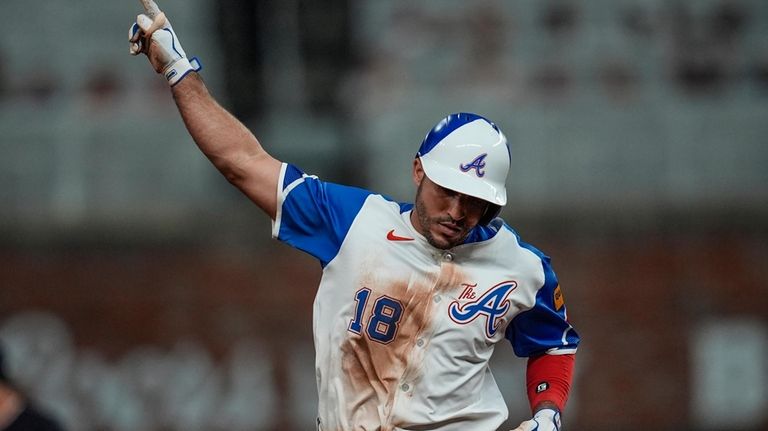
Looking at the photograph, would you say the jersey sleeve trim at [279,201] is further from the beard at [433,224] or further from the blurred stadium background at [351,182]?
the blurred stadium background at [351,182]

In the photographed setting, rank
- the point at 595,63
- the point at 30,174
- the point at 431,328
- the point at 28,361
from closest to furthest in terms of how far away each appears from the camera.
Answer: the point at 431,328, the point at 28,361, the point at 30,174, the point at 595,63

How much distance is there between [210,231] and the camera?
11039 millimetres

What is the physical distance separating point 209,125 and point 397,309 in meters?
0.96

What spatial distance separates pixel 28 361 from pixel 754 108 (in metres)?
6.67

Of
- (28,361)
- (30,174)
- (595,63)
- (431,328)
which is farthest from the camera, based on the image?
(595,63)

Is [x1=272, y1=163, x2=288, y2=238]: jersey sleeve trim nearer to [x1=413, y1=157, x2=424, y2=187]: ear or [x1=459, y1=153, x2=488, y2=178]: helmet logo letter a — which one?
[x1=413, y1=157, x2=424, y2=187]: ear

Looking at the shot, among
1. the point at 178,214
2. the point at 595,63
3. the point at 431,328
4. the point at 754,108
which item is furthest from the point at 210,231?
the point at 431,328

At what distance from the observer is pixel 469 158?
4.86 m

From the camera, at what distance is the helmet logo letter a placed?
4852 mm

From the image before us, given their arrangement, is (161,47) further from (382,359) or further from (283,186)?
(382,359)

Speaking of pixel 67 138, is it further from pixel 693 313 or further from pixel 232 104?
pixel 693 313

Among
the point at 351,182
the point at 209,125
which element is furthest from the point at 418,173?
the point at 351,182

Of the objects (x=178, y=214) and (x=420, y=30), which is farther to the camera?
(x=420, y=30)

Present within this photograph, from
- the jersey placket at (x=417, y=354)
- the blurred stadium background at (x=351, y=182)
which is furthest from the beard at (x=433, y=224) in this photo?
the blurred stadium background at (x=351, y=182)
